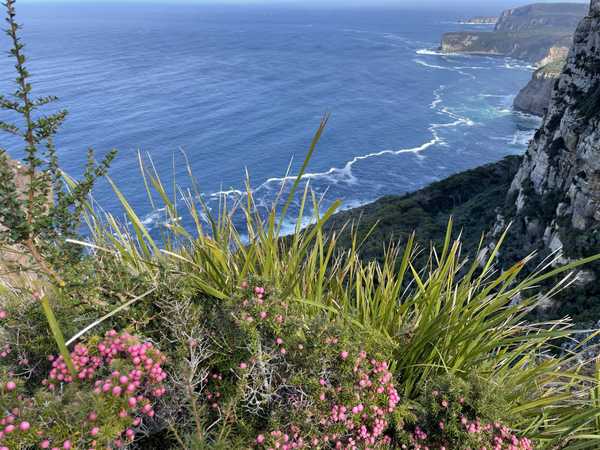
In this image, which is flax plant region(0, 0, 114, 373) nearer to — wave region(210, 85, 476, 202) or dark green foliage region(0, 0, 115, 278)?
dark green foliage region(0, 0, 115, 278)

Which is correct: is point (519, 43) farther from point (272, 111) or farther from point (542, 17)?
point (272, 111)

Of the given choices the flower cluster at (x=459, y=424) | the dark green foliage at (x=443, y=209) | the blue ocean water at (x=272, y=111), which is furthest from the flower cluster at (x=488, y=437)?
the dark green foliage at (x=443, y=209)

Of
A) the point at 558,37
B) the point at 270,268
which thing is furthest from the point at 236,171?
the point at 558,37

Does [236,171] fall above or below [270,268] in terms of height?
below

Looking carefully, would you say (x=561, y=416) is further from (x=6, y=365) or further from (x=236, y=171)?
(x=236, y=171)

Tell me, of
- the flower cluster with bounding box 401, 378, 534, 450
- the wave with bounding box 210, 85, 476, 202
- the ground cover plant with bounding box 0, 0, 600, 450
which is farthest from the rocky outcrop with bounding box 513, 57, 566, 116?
the flower cluster with bounding box 401, 378, 534, 450
